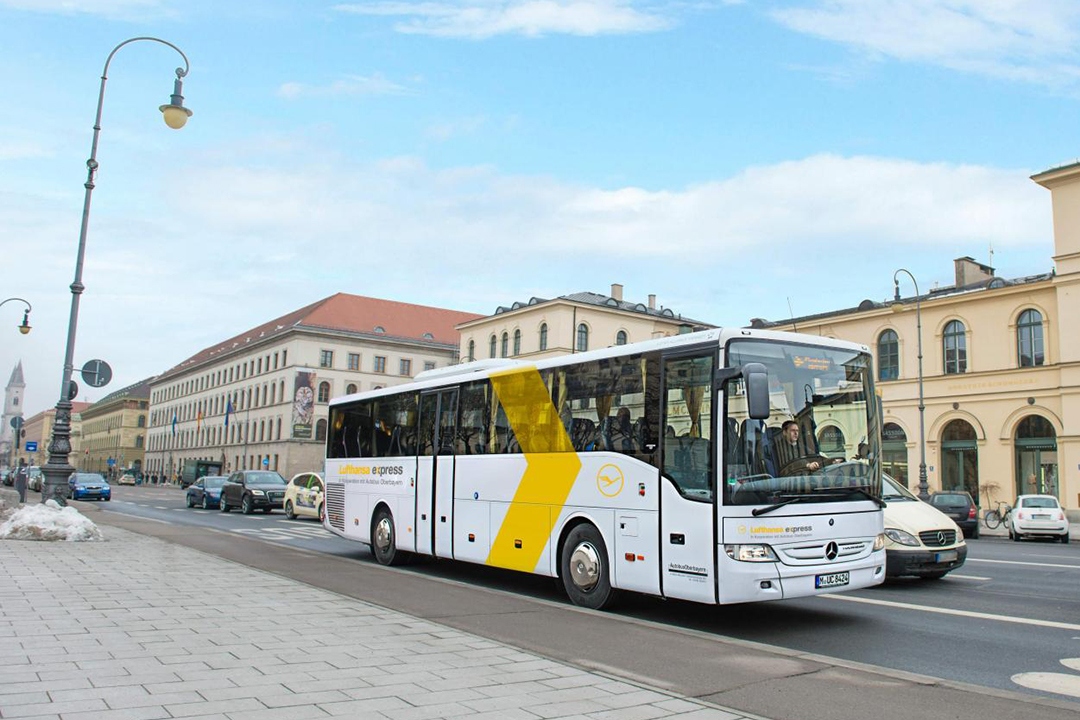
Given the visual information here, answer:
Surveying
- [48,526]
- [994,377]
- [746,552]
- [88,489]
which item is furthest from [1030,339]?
[88,489]

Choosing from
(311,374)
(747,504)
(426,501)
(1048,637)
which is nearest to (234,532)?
(426,501)

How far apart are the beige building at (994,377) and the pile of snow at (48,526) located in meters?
31.2

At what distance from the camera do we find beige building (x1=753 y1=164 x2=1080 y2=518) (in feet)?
124

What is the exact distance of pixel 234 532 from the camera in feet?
71.7

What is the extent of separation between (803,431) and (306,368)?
3343 inches

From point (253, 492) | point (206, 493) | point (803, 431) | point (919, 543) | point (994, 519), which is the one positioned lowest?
point (994, 519)

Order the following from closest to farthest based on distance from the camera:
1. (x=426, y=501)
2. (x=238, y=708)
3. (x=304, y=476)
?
(x=238, y=708)
(x=426, y=501)
(x=304, y=476)

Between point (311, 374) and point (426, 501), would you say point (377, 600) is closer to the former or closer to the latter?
point (426, 501)

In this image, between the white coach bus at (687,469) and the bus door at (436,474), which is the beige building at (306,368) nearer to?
the bus door at (436,474)

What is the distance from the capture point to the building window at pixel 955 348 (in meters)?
42.1

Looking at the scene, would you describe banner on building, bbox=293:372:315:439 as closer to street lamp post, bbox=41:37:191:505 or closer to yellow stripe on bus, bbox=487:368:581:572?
street lamp post, bbox=41:37:191:505

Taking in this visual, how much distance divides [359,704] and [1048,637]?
23.3 feet

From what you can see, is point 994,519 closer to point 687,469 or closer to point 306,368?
point 687,469

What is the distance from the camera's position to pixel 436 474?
1380 cm
